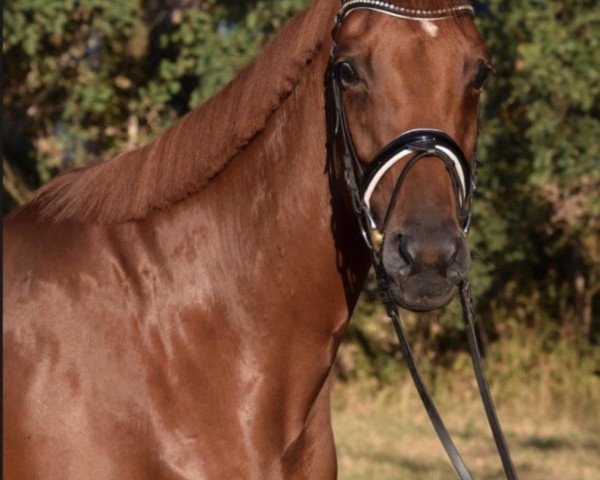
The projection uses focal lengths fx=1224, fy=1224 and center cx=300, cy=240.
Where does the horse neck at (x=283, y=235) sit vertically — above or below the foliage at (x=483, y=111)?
above

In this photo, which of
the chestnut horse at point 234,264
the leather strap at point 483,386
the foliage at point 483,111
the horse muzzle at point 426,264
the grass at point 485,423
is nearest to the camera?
the horse muzzle at point 426,264

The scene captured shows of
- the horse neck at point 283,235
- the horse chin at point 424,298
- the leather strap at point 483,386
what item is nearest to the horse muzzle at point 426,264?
the horse chin at point 424,298

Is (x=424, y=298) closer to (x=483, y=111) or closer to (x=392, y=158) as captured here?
(x=392, y=158)

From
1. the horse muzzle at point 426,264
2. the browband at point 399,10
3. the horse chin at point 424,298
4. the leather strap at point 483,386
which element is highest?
the browband at point 399,10

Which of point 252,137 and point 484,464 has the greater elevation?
point 252,137

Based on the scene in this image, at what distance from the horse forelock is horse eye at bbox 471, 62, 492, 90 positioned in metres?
0.39

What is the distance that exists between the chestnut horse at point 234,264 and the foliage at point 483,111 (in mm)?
5396

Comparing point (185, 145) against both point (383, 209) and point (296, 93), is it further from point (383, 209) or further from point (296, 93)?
point (383, 209)

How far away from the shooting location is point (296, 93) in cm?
301

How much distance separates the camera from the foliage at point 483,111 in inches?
325

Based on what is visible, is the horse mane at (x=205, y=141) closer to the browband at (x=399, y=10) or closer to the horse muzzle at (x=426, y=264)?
the browband at (x=399, y=10)

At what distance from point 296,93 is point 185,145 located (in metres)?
0.31

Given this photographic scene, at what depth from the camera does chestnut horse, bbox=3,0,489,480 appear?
275 centimetres

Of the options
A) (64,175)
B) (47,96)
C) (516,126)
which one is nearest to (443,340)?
(516,126)
